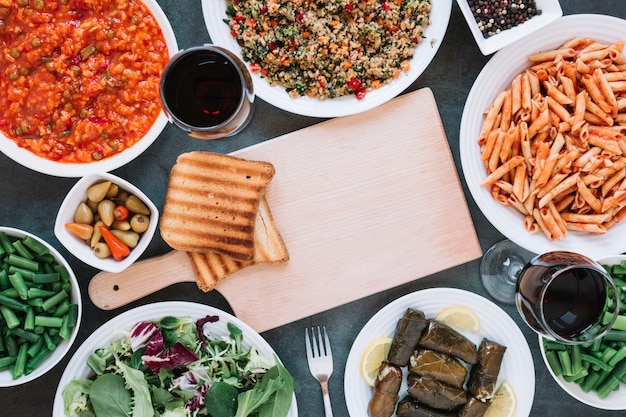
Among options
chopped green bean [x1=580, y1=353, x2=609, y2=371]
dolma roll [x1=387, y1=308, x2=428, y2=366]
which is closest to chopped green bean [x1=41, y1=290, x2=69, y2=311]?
dolma roll [x1=387, y1=308, x2=428, y2=366]

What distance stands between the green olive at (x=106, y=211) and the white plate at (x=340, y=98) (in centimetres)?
71

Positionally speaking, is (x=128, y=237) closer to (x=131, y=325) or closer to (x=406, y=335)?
(x=131, y=325)

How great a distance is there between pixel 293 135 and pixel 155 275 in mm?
788

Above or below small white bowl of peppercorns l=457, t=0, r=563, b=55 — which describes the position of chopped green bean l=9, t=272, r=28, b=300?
below

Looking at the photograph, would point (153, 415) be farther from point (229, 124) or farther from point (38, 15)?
point (38, 15)

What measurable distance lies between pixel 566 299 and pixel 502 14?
1.08m

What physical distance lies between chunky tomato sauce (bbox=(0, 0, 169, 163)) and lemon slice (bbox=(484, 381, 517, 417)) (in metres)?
1.76

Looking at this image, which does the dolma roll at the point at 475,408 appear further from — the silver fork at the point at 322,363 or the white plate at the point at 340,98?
the white plate at the point at 340,98

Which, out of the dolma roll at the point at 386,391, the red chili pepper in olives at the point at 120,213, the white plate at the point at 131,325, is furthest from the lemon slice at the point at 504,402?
the red chili pepper in olives at the point at 120,213

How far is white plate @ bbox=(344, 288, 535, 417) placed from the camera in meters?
2.32

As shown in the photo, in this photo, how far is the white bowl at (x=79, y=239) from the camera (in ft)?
6.94

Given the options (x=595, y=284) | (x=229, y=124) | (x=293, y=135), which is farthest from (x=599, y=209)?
(x=229, y=124)

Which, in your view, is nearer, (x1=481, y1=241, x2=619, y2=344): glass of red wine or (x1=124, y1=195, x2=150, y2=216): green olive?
(x1=481, y1=241, x2=619, y2=344): glass of red wine

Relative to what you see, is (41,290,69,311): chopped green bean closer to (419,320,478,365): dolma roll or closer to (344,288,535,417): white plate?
(344,288,535,417): white plate
